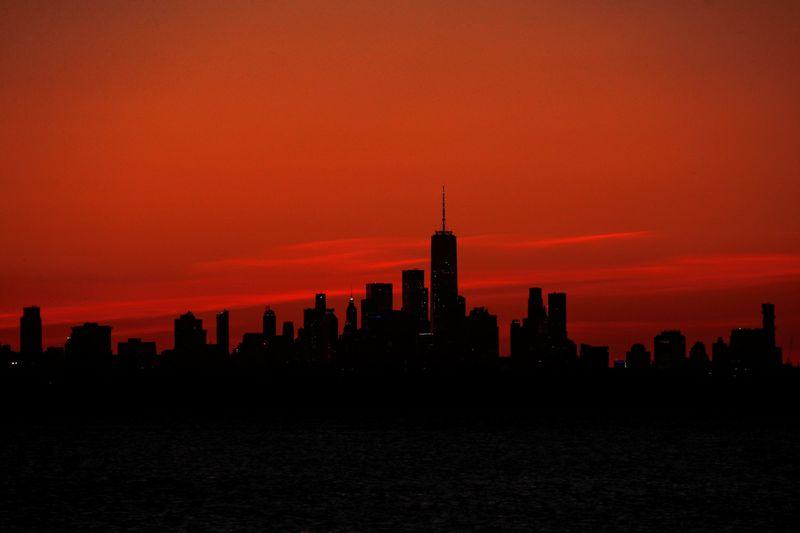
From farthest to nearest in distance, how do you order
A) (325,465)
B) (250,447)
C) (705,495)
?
(250,447) < (325,465) < (705,495)

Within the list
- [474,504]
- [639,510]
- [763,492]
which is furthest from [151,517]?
[763,492]

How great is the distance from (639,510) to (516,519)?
11060mm

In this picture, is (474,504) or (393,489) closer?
(474,504)

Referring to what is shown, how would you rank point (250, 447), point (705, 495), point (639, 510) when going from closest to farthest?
point (639, 510) < point (705, 495) < point (250, 447)

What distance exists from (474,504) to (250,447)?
293ft

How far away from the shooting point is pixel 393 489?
113375mm

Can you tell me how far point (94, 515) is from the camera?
92.8 metres

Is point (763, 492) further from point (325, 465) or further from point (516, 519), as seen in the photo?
point (325, 465)

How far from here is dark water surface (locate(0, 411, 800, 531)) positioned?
88.8 meters

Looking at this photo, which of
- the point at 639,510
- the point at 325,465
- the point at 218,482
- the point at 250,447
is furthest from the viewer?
the point at 250,447

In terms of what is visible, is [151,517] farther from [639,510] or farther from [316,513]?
[639,510]

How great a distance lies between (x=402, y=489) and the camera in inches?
4449

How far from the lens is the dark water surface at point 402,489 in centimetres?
8879

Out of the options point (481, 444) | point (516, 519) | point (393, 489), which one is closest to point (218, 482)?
point (393, 489)
